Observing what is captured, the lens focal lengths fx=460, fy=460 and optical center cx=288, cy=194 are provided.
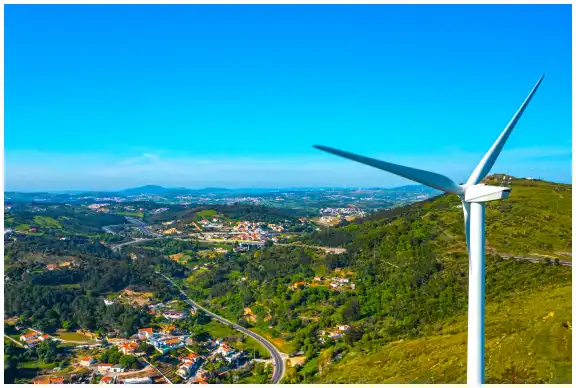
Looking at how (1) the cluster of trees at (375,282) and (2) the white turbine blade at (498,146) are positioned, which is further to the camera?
(1) the cluster of trees at (375,282)

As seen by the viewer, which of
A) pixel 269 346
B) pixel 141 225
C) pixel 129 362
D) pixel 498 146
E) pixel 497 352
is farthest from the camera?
pixel 141 225

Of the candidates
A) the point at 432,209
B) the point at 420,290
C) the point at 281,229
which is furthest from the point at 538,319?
the point at 281,229

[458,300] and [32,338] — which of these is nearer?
[458,300]

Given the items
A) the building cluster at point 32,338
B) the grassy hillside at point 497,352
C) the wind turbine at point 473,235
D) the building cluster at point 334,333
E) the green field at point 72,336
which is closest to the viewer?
the wind turbine at point 473,235

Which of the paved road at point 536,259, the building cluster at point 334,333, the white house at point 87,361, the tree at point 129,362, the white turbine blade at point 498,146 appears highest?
the white turbine blade at point 498,146

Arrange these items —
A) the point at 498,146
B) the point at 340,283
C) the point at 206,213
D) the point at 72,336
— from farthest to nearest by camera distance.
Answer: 1. the point at 206,213
2. the point at 340,283
3. the point at 72,336
4. the point at 498,146

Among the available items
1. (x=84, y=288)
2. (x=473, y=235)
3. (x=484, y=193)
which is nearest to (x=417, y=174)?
(x=484, y=193)

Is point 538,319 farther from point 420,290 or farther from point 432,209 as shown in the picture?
point 432,209

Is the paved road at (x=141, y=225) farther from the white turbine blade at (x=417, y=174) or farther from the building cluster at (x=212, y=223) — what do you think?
the white turbine blade at (x=417, y=174)

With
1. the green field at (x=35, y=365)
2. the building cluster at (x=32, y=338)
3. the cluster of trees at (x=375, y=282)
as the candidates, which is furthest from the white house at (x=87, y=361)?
the cluster of trees at (x=375, y=282)

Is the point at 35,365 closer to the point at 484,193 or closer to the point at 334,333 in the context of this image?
→ the point at 334,333

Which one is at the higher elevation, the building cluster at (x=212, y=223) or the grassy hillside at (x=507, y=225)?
the grassy hillside at (x=507, y=225)
